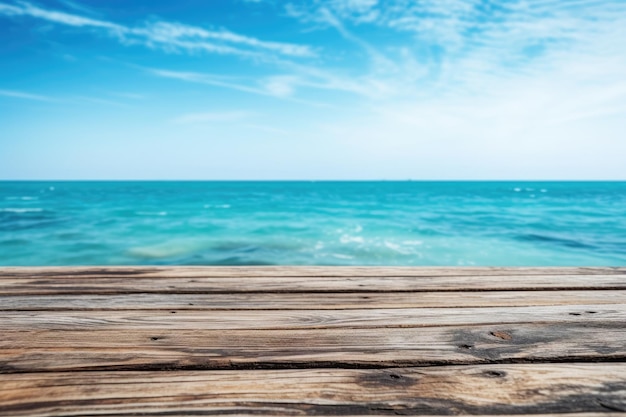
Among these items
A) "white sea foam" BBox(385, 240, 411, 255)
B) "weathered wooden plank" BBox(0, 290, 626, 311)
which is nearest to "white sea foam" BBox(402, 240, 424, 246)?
"white sea foam" BBox(385, 240, 411, 255)

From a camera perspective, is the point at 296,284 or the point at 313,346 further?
the point at 296,284

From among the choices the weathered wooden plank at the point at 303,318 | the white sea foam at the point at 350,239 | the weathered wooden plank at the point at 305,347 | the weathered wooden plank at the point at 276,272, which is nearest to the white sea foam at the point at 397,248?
the white sea foam at the point at 350,239

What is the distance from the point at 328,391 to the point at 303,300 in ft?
2.05

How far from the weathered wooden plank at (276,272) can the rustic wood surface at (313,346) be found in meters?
0.11

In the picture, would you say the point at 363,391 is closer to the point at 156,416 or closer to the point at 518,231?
the point at 156,416

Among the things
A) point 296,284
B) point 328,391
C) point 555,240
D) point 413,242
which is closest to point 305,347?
point 328,391

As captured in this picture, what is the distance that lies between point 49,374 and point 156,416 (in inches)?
14.0

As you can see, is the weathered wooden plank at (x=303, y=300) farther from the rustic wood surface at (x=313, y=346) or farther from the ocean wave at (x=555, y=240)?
the ocean wave at (x=555, y=240)

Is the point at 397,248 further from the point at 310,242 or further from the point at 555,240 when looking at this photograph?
the point at 555,240

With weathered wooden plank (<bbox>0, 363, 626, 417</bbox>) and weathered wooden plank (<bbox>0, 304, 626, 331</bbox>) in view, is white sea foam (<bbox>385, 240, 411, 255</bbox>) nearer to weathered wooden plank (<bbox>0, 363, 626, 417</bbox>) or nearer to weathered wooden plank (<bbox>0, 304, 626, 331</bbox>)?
weathered wooden plank (<bbox>0, 304, 626, 331</bbox>)

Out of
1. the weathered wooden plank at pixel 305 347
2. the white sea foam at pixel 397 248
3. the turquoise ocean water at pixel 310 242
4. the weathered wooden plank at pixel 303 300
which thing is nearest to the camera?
the weathered wooden plank at pixel 305 347

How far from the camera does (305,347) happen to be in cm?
107

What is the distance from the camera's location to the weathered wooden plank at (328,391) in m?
0.81

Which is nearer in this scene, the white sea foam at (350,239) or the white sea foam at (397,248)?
the white sea foam at (397,248)
